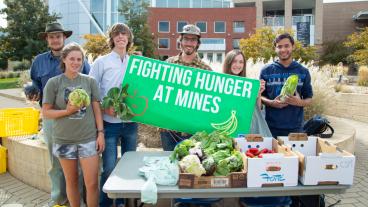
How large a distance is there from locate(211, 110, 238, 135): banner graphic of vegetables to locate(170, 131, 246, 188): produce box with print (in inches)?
22.0

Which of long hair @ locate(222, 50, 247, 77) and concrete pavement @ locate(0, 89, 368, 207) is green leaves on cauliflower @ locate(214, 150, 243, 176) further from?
concrete pavement @ locate(0, 89, 368, 207)

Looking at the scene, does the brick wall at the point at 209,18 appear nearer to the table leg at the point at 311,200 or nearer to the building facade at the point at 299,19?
the building facade at the point at 299,19

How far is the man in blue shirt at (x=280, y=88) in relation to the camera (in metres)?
3.88

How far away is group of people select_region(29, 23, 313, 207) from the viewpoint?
340cm

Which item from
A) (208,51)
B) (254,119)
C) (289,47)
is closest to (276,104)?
(254,119)

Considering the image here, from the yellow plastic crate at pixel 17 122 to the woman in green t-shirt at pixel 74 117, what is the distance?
104 inches

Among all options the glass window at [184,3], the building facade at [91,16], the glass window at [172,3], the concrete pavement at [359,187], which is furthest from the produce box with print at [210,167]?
the glass window at [184,3]

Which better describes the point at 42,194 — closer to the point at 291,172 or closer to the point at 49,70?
the point at 49,70

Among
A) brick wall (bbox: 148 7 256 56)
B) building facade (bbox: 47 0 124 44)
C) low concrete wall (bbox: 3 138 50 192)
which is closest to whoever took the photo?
low concrete wall (bbox: 3 138 50 192)

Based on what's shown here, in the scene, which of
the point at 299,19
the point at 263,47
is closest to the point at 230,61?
the point at 263,47

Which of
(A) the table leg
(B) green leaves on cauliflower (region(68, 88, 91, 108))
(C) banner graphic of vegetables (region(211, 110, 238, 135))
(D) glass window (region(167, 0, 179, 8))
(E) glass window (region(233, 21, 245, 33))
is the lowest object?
(A) the table leg

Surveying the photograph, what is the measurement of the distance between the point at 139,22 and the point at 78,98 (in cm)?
3184

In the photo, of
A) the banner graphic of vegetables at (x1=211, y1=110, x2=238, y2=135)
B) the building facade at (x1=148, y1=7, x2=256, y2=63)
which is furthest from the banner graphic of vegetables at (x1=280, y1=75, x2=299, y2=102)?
the building facade at (x1=148, y1=7, x2=256, y2=63)

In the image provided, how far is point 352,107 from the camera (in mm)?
11055
